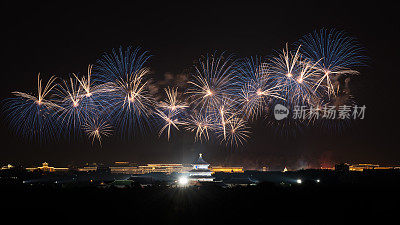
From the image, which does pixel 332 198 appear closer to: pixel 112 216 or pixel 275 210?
pixel 275 210

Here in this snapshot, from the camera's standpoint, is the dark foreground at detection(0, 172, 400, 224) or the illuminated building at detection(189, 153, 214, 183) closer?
the dark foreground at detection(0, 172, 400, 224)

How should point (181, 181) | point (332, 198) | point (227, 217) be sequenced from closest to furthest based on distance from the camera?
point (227, 217) → point (332, 198) → point (181, 181)

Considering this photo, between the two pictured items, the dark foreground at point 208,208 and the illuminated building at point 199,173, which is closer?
the dark foreground at point 208,208

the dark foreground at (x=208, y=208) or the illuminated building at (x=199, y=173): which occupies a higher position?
the illuminated building at (x=199, y=173)

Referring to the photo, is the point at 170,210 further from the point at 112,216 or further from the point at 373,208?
the point at 373,208

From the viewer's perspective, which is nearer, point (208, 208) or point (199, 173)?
point (208, 208)

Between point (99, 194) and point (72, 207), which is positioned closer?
point (72, 207)

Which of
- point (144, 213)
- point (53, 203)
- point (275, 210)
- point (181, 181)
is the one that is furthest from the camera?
point (181, 181)

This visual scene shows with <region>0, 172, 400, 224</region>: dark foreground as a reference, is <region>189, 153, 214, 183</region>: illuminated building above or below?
above

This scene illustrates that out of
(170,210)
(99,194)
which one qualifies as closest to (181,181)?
(99,194)

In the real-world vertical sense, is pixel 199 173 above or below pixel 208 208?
above

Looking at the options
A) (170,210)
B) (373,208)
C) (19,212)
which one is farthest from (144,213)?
(373,208)
